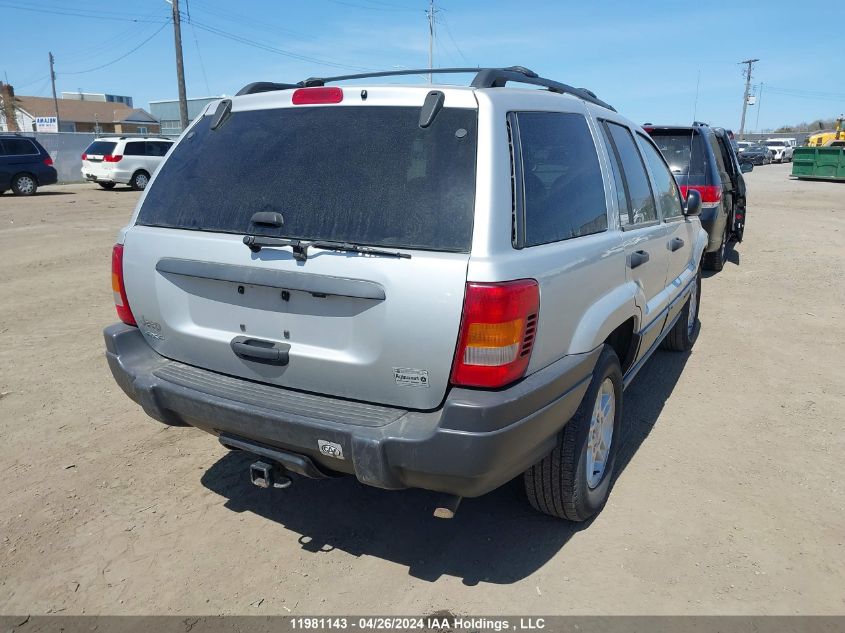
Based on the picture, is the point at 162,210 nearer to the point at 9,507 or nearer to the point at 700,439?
the point at 9,507

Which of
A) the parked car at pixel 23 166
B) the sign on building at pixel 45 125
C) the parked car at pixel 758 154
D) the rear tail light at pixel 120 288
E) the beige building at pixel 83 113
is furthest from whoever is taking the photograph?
the beige building at pixel 83 113

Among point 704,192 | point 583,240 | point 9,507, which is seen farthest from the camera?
point 704,192

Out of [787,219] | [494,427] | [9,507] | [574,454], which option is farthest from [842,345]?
[787,219]

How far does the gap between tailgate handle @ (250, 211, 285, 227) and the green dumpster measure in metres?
33.2

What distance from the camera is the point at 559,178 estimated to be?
2922 millimetres

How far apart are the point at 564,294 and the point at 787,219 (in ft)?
50.3

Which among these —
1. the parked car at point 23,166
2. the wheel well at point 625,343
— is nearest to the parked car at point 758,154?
the parked car at point 23,166

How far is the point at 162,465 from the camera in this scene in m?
3.74

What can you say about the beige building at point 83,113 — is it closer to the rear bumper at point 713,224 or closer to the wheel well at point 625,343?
the rear bumper at point 713,224

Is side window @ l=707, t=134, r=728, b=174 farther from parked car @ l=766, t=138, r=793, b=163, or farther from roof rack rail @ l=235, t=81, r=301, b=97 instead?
parked car @ l=766, t=138, r=793, b=163

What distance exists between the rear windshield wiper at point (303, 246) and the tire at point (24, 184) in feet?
71.8

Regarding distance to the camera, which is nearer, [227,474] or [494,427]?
[494,427]

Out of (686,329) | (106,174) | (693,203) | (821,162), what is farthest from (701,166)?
(821,162)

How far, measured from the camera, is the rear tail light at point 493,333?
2289 millimetres
